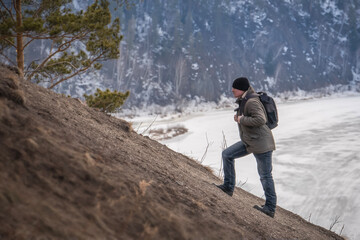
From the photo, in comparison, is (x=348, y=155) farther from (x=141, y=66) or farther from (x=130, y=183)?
(x=141, y=66)

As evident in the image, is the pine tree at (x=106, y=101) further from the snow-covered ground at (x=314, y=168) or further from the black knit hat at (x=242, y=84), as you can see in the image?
the black knit hat at (x=242, y=84)

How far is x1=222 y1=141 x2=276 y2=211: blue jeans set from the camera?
357cm

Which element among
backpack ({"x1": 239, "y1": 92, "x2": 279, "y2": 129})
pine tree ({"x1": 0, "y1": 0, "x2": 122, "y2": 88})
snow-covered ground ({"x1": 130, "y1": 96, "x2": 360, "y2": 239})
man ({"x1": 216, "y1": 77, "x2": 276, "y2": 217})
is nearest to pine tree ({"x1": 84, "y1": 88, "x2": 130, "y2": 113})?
pine tree ({"x1": 0, "y1": 0, "x2": 122, "y2": 88})

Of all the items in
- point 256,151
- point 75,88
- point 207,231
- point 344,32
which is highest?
point 344,32

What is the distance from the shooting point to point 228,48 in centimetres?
5256

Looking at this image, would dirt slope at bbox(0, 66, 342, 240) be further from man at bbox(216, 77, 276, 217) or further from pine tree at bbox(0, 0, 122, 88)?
pine tree at bbox(0, 0, 122, 88)

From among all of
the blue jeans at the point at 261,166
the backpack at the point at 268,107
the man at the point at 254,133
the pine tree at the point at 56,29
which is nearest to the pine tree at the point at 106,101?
the pine tree at the point at 56,29

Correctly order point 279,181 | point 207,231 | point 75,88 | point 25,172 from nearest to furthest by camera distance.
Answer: point 25,172, point 207,231, point 279,181, point 75,88

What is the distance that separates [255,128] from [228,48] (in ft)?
169

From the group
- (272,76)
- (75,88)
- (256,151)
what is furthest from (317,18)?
(256,151)

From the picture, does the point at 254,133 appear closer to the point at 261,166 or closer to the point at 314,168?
the point at 261,166

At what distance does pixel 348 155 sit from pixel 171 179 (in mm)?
11016

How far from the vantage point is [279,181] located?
9.91m

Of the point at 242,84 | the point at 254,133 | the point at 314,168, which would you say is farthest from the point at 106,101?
the point at 314,168
